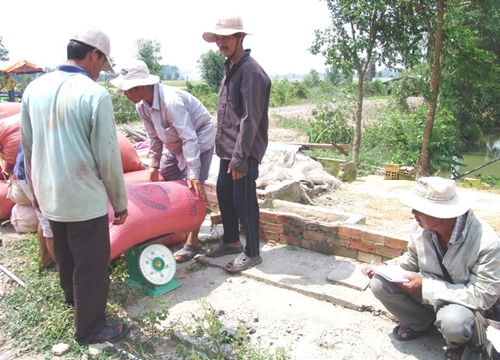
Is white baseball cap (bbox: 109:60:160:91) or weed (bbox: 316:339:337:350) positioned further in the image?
white baseball cap (bbox: 109:60:160:91)

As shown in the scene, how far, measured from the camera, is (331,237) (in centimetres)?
363

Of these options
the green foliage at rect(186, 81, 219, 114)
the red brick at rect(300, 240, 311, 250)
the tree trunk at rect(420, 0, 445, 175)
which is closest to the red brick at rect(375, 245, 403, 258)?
the red brick at rect(300, 240, 311, 250)

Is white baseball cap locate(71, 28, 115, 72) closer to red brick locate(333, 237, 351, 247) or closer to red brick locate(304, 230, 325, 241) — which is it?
red brick locate(304, 230, 325, 241)

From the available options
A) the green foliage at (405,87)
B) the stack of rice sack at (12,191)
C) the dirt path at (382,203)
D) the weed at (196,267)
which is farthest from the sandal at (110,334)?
the green foliage at (405,87)

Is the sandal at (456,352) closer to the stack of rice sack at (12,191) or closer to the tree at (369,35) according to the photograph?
the stack of rice sack at (12,191)

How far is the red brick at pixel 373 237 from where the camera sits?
3362 mm

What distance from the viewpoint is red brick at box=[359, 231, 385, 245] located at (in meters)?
3.36

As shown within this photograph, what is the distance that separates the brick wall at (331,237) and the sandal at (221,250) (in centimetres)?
41

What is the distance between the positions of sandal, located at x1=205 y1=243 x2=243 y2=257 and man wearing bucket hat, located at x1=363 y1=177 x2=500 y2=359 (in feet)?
5.48

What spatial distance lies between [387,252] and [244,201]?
121 centimetres

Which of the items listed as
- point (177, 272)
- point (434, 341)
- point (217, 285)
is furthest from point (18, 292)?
point (434, 341)

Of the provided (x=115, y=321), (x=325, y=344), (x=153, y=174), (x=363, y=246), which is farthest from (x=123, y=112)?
(x=325, y=344)

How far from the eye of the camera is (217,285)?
3.25 meters

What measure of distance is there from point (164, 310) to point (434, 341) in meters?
1.63
